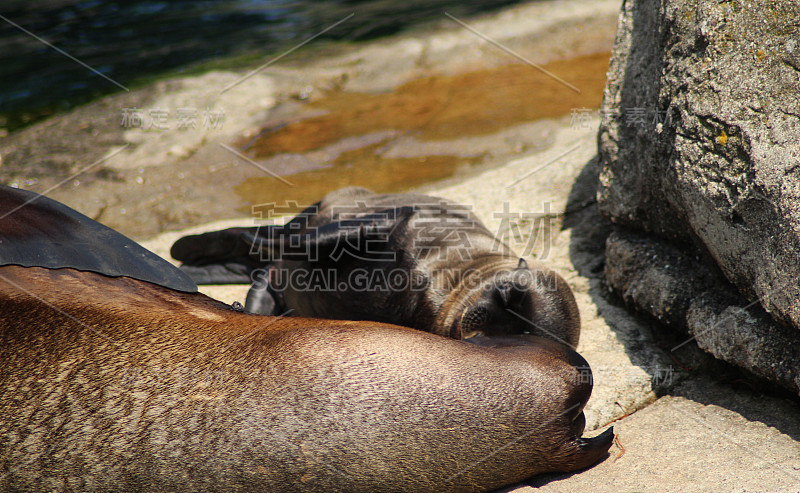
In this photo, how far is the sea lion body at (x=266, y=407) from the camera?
2271mm

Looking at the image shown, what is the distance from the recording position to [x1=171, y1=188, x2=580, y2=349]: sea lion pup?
10.5 ft

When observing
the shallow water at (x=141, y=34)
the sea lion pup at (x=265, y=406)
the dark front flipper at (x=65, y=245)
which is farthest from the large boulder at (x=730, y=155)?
the shallow water at (x=141, y=34)

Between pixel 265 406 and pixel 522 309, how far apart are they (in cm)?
139

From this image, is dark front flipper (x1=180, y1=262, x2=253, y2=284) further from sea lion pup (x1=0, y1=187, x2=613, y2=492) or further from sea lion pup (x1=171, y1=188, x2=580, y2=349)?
sea lion pup (x1=0, y1=187, x2=613, y2=492)

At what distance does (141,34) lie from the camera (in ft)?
35.6

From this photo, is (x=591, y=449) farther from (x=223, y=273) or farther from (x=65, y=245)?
(x=223, y=273)

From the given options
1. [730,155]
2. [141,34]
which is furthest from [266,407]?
[141,34]

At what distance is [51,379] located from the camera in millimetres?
2389

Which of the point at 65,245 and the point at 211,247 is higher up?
the point at 65,245

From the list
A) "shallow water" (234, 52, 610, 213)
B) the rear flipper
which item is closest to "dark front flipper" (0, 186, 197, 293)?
the rear flipper

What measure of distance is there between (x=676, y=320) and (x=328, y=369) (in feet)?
5.89

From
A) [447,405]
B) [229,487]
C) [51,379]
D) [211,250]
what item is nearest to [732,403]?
[447,405]

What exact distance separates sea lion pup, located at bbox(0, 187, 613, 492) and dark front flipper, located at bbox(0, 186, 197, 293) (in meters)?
0.09

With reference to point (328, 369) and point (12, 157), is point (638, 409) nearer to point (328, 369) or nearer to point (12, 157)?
point (328, 369)
